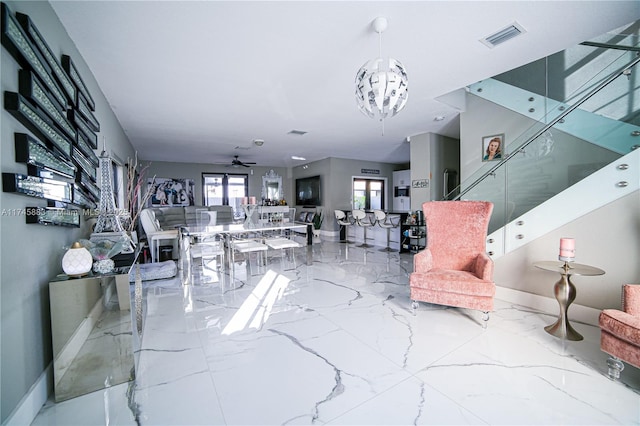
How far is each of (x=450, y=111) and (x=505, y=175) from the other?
1.77 m

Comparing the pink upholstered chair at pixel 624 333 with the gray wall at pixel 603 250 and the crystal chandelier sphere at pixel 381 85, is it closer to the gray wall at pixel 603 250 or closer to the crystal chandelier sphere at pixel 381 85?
the gray wall at pixel 603 250

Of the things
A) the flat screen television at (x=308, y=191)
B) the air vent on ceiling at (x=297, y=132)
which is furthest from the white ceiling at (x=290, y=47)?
the flat screen television at (x=308, y=191)

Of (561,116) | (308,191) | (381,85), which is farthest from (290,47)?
(308,191)

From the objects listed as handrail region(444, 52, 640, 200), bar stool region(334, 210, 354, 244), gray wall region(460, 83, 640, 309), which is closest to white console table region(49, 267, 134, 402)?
gray wall region(460, 83, 640, 309)

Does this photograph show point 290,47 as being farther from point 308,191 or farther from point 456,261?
point 308,191

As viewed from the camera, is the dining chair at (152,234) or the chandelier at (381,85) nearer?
the chandelier at (381,85)

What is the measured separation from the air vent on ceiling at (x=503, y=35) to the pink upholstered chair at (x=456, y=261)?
160 cm

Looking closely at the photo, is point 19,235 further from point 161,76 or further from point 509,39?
point 509,39

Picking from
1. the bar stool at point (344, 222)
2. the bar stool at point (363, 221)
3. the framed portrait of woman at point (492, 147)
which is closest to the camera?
the framed portrait of woman at point (492, 147)

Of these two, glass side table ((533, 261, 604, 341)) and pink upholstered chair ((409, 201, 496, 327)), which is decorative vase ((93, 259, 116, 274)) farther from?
glass side table ((533, 261, 604, 341))

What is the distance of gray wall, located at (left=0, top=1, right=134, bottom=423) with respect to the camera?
1262 millimetres

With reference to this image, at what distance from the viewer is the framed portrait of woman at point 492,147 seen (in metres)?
4.14

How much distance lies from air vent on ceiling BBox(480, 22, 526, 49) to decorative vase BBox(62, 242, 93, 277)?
3.68 m

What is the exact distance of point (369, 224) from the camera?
7152 mm
